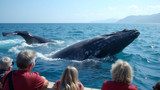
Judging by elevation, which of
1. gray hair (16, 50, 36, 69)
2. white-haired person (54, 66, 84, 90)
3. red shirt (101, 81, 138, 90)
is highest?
gray hair (16, 50, 36, 69)

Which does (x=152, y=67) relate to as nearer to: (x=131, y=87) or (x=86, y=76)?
(x=86, y=76)

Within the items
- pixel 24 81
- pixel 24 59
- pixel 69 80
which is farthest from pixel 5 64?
pixel 69 80

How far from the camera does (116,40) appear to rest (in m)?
8.33

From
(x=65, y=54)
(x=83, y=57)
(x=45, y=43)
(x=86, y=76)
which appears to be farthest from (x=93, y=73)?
(x=45, y=43)

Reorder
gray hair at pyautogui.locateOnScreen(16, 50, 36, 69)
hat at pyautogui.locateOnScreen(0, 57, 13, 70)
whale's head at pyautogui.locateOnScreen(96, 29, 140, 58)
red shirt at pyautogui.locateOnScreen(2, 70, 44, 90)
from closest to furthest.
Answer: red shirt at pyautogui.locateOnScreen(2, 70, 44, 90)
gray hair at pyautogui.locateOnScreen(16, 50, 36, 69)
hat at pyautogui.locateOnScreen(0, 57, 13, 70)
whale's head at pyautogui.locateOnScreen(96, 29, 140, 58)

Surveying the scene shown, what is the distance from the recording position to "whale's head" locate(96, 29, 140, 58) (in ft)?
27.1

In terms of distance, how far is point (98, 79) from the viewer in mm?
6688

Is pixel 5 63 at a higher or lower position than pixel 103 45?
higher

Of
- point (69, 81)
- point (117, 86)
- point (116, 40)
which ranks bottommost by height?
point (117, 86)

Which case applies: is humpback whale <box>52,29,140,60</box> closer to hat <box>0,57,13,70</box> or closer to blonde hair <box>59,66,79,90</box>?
hat <box>0,57,13,70</box>

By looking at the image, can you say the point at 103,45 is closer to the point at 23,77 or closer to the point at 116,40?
the point at 116,40

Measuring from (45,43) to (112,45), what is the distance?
830 cm

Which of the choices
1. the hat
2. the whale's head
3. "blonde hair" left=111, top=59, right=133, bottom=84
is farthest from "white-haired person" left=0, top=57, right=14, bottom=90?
the whale's head

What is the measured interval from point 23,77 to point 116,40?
6.06m
